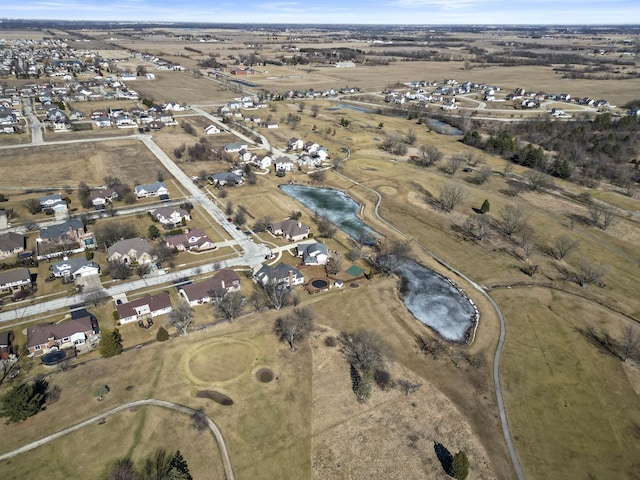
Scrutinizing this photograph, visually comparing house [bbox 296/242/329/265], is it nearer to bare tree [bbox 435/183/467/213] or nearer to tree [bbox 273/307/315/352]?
tree [bbox 273/307/315/352]

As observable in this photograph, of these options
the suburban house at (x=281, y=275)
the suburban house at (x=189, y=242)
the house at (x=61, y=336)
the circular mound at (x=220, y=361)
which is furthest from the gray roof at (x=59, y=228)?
the circular mound at (x=220, y=361)

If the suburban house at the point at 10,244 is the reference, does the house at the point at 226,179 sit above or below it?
above

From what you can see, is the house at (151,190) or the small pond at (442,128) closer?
the house at (151,190)

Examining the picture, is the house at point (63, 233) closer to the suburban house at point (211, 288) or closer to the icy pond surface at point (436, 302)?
the suburban house at point (211, 288)

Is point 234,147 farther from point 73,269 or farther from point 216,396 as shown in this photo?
point 216,396

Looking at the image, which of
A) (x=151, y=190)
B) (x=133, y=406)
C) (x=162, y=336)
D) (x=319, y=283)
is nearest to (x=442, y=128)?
(x=151, y=190)

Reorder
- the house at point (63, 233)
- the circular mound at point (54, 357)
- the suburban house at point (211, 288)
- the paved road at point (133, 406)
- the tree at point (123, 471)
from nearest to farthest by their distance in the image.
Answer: the tree at point (123, 471) < the paved road at point (133, 406) < the circular mound at point (54, 357) < the suburban house at point (211, 288) < the house at point (63, 233)
